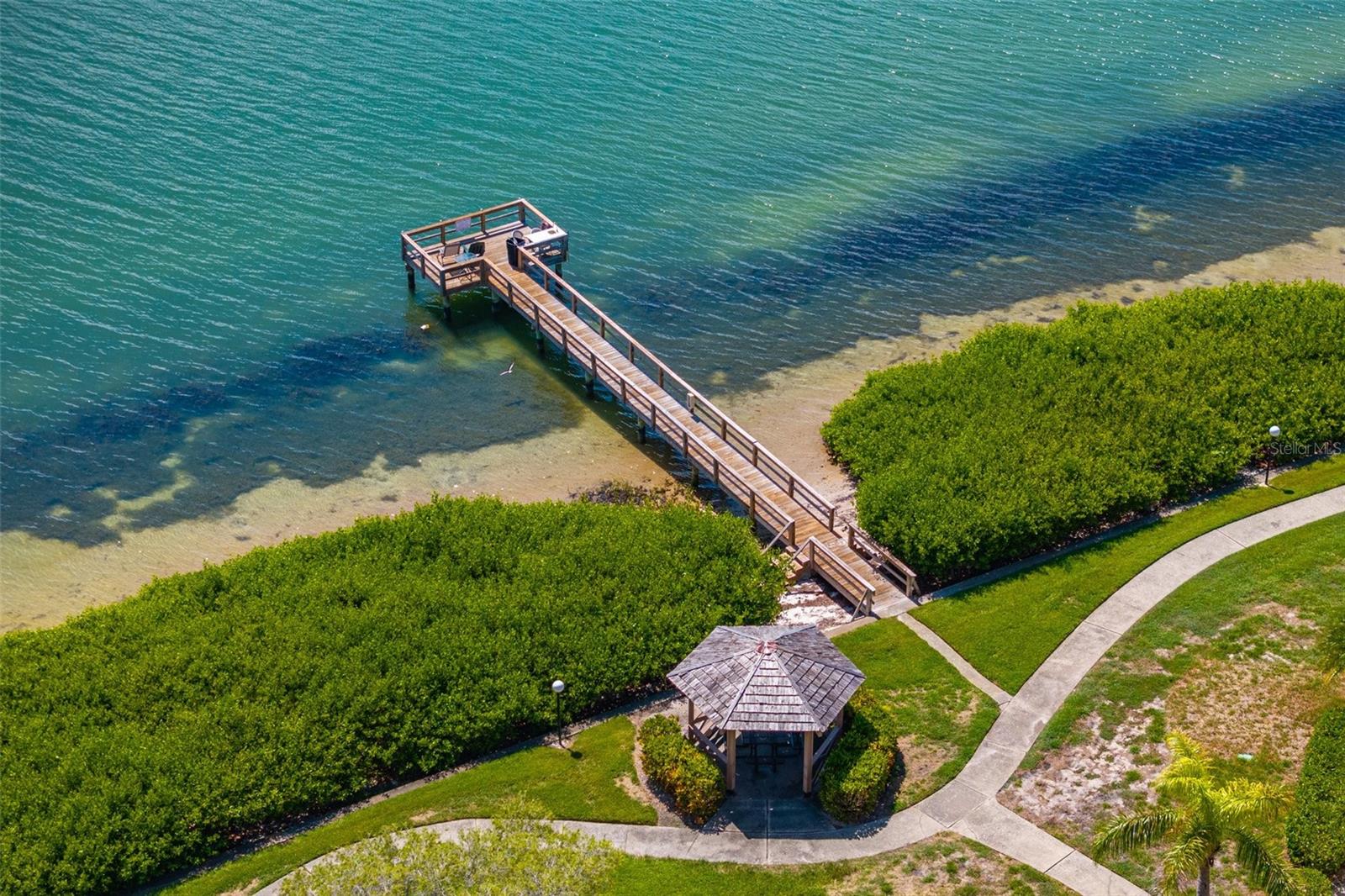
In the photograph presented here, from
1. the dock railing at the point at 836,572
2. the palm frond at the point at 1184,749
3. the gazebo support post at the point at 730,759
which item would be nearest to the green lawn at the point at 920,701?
the dock railing at the point at 836,572

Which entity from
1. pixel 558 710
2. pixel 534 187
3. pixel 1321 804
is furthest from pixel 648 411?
pixel 1321 804

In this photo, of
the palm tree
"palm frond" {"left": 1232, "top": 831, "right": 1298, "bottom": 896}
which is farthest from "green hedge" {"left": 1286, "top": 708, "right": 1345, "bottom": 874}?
"palm frond" {"left": 1232, "top": 831, "right": 1298, "bottom": 896}

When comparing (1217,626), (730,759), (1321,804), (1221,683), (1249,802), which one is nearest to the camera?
(1249,802)

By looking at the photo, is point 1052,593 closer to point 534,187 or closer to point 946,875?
point 946,875

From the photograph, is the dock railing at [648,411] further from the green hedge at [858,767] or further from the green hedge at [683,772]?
the green hedge at [683,772]

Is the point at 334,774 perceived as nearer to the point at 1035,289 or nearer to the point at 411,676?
the point at 411,676

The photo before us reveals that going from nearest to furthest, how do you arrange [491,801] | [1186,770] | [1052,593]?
[1186,770]
[491,801]
[1052,593]

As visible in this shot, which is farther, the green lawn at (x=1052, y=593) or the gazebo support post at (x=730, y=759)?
the green lawn at (x=1052, y=593)
